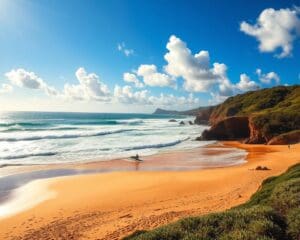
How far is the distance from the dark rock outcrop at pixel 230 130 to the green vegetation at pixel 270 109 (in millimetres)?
2123

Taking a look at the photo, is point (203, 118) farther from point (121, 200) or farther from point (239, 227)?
point (239, 227)

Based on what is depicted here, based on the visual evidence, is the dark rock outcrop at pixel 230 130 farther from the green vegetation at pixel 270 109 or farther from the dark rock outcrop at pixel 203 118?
the dark rock outcrop at pixel 203 118

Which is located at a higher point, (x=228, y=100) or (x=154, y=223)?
(x=228, y=100)

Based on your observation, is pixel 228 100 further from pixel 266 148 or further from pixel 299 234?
pixel 299 234

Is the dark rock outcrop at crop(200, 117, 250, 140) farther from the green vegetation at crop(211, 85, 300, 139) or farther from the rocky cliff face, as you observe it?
the rocky cliff face

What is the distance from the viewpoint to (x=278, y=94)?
81.2 metres

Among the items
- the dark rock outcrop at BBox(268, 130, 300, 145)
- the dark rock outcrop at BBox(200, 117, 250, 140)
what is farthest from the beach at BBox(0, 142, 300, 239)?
the dark rock outcrop at BBox(200, 117, 250, 140)

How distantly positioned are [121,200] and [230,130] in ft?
115

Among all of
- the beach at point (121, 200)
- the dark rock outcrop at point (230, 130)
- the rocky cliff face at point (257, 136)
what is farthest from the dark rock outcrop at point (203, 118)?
the beach at point (121, 200)

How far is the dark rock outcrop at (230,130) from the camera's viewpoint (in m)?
48.2

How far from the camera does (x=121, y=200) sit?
15938mm

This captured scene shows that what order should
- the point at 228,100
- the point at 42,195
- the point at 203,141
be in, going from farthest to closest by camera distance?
the point at 228,100 < the point at 203,141 < the point at 42,195

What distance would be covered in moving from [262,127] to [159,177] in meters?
25.0

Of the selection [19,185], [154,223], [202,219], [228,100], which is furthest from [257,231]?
[228,100]
